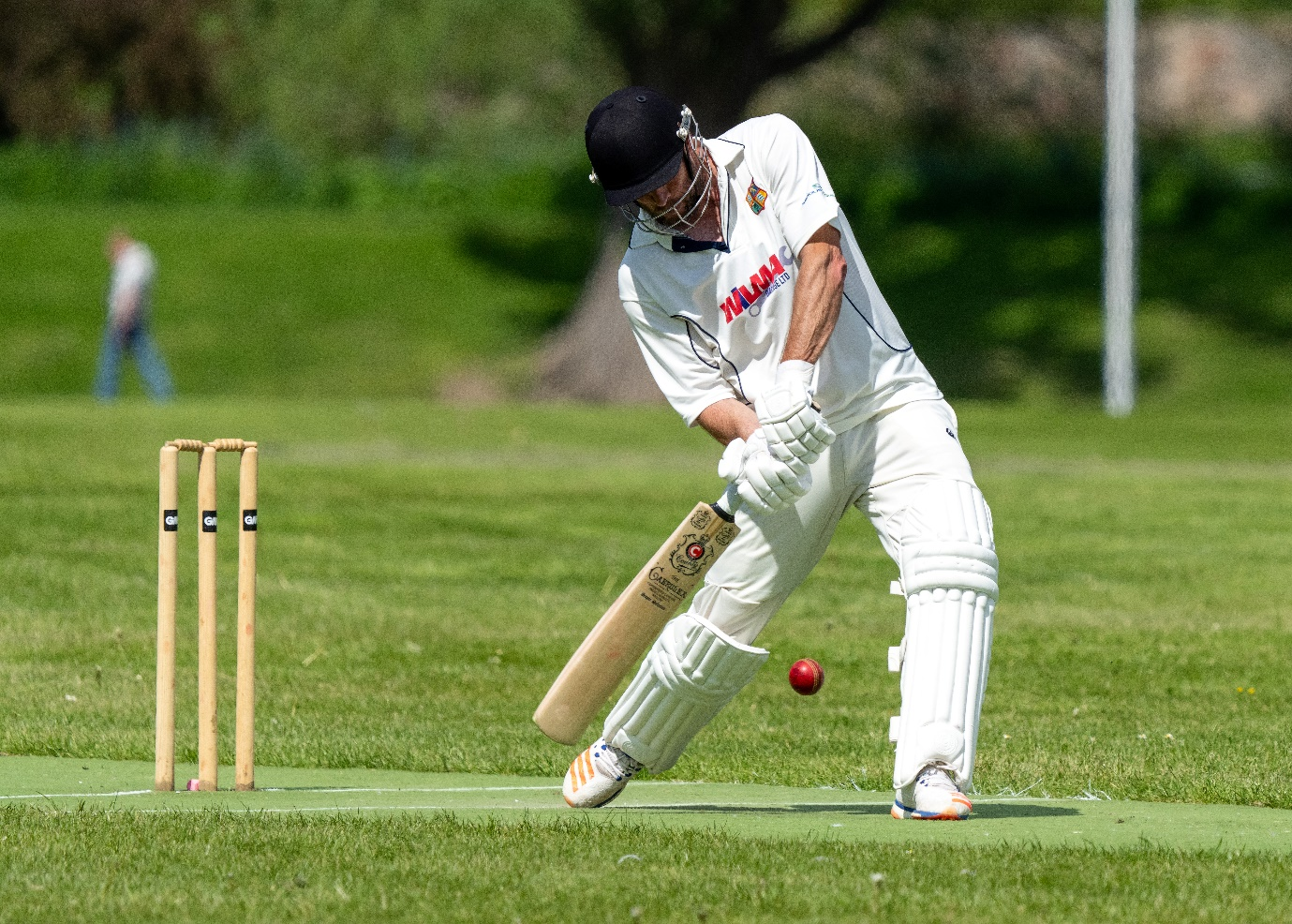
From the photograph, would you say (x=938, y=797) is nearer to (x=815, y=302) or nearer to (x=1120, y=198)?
(x=815, y=302)

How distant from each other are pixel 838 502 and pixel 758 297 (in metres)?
0.53

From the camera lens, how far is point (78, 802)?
5.28 metres

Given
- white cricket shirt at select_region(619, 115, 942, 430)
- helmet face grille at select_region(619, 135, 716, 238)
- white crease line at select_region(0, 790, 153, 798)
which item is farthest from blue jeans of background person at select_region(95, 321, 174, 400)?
helmet face grille at select_region(619, 135, 716, 238)

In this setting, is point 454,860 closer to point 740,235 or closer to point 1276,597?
point 740,235

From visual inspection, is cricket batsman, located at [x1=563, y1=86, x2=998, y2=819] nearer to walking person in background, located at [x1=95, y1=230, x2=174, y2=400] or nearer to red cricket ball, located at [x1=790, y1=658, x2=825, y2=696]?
red cricket ball, located at [x1=790, y1=658, x2=825, y2=696]

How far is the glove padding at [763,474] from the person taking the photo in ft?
15.6

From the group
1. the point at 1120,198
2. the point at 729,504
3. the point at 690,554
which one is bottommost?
the point at 690,554

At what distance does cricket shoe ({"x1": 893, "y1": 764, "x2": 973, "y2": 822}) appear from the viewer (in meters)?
4.76

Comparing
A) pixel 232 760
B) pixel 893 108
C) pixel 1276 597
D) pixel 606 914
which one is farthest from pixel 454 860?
pixel 893 108

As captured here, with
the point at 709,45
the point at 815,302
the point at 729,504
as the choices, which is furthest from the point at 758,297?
the point at 709,45

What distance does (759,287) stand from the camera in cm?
495

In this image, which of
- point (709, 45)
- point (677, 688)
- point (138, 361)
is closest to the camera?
point (677, 688)

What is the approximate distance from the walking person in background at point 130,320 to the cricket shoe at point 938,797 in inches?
607

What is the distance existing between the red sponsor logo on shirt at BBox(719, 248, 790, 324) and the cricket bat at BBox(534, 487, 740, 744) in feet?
1.58
